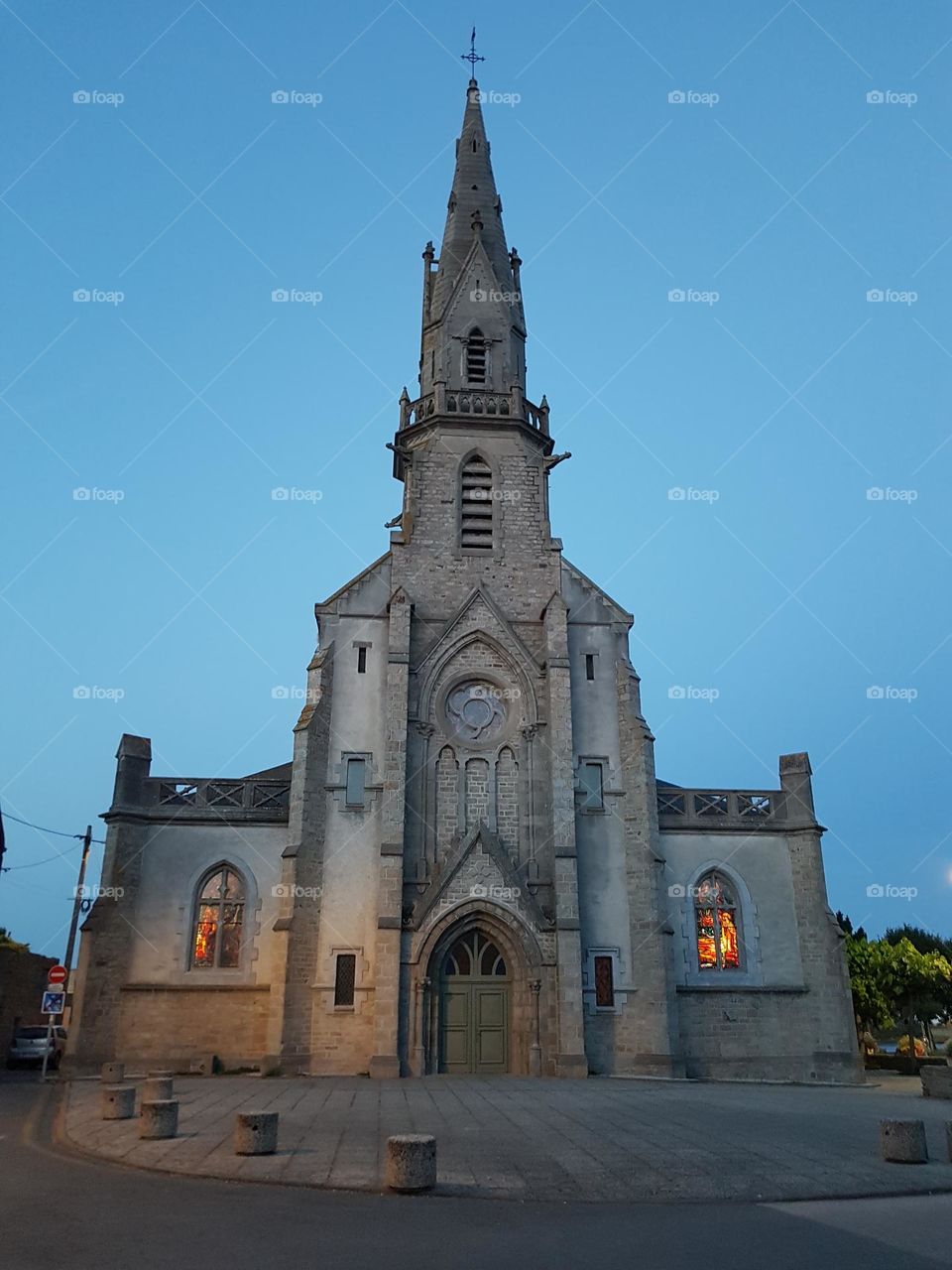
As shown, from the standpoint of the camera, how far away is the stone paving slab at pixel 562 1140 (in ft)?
29.5

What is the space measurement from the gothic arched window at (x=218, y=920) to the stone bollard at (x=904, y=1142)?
18.8m

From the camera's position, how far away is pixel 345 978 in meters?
24.1

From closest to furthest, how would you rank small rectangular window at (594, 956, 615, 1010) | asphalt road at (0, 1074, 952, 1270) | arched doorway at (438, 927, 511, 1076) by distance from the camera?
asphalt road at (0, 1074, 952, 1270) → arched doorway at (438, 927, 511, 1076) → small rectangular window at (594, 956, 615, 1010)

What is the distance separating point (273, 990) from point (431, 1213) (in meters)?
16.8

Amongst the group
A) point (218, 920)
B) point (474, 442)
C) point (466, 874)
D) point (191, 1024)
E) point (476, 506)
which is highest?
point (474, 442)

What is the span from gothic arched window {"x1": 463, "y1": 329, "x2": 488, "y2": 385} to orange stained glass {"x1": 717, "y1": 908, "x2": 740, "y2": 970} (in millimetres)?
18532

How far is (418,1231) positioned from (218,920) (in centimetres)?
1978

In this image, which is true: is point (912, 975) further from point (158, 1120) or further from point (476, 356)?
point (158, 1120)

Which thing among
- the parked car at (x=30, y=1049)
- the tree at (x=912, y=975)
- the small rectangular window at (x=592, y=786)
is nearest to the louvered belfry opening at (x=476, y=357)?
the small rectangular window at (x=592, y=786)

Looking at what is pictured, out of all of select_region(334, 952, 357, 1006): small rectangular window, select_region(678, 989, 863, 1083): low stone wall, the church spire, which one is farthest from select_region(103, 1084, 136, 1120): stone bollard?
the church spire

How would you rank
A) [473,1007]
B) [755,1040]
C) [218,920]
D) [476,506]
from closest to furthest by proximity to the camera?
[473,1007]
[755,1040]
[218,920]
[476,506]

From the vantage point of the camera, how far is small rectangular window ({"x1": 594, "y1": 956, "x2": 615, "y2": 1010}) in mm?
24531

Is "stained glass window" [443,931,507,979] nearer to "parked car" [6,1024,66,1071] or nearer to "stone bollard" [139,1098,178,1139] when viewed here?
"stone bollard" [139,1098,178,1139]

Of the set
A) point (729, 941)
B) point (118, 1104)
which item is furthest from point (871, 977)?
point (118, 1104)
